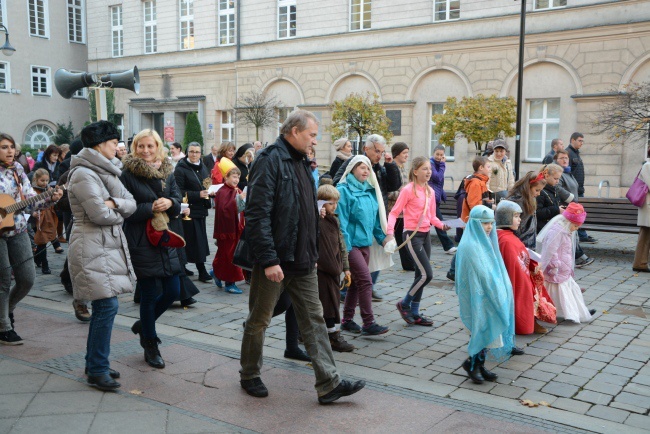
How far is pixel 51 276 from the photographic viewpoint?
1001 cm

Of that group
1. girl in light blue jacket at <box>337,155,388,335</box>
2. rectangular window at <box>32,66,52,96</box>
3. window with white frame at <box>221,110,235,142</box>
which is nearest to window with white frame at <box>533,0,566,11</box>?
window with white frame at <box>221,110,235,142</box>

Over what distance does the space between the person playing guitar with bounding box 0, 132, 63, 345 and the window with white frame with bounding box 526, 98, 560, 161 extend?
63.4ft

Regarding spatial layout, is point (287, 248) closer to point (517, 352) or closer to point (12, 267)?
point (517, 352)

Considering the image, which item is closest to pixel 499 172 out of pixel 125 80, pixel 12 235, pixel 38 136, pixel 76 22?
pixel 125 80

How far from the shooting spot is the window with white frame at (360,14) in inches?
1047

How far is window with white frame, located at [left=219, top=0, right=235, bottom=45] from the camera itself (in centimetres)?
3166

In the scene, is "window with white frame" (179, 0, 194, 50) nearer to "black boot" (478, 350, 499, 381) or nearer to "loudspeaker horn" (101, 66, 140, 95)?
"loudspeaker horn" (101, 66, 140, 95)

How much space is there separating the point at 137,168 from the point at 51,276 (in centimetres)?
528

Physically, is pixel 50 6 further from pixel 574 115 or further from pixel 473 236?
pixel 473 236

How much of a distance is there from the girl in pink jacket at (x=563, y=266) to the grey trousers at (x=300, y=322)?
3.46 meters

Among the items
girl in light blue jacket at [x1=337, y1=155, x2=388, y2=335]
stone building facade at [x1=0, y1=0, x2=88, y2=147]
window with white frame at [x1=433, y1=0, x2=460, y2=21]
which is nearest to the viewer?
girl in light blue jacket at [x1=337, y1=155, x2=388, y2=335]

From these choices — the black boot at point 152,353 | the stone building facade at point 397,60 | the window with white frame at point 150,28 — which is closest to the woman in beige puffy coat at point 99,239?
the black boot at point 152,353

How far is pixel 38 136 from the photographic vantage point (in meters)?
38.5

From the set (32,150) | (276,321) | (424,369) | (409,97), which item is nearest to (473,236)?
(424,369)
